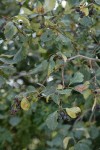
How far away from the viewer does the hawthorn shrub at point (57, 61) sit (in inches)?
43.2

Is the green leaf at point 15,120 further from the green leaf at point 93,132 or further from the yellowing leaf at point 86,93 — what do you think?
the yellowing leaf at point 86,93

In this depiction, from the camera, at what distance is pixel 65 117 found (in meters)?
1.06

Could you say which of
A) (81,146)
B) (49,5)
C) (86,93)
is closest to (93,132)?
(81,146)

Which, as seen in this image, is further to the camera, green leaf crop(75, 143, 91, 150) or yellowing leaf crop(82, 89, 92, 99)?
green leaf crop(75, 143, 91, 150)

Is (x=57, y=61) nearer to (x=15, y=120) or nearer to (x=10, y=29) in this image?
(x=10, y=29)

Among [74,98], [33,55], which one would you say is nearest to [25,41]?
[74,98]

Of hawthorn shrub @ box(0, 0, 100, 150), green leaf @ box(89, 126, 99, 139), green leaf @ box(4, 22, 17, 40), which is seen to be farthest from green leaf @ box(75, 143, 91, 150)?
green leaf @ box(4, 22, 17, 40)

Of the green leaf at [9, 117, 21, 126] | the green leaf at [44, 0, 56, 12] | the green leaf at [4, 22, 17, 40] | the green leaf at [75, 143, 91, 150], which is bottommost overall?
the green leaf at [9, 117, 21, 126]

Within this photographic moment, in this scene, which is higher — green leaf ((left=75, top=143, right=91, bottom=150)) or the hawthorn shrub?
the hawthorn shrub

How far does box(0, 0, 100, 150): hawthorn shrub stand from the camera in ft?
3.60

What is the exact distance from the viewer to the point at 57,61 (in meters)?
1.15

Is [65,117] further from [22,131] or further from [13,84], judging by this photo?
[22,131]

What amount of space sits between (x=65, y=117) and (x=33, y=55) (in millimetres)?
758

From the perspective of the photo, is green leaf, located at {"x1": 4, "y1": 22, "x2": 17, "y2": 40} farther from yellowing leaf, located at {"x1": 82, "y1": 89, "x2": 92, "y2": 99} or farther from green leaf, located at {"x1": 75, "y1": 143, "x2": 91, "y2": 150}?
green leaf, located at {"x1": 75, "y1": 143, "x2": 91, "y2": 150}
